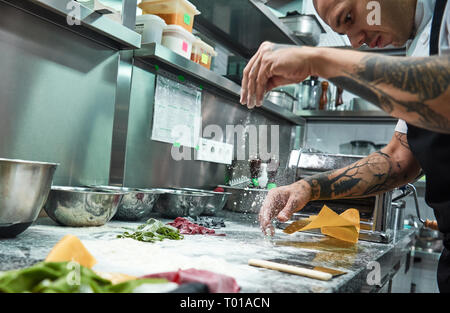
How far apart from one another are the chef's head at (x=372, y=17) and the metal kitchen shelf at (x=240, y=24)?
117 centimetres

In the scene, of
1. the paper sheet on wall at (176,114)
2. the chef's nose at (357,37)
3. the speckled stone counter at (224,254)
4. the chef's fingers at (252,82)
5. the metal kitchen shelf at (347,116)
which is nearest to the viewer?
the speckled stone counter at (224,254)

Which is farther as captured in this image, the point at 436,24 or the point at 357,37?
the point at 357,37

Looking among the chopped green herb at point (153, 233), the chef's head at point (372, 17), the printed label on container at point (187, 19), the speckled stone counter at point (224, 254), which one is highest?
the printed label on container at point (187, 19)

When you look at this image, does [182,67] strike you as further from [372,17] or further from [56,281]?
[56,281]

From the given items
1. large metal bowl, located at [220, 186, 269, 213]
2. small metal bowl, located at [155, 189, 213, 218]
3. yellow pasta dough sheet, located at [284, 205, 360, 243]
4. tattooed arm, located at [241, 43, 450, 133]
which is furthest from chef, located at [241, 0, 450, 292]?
large metal bowl, located at [220, 186, 269, 213]

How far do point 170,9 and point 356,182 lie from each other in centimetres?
115

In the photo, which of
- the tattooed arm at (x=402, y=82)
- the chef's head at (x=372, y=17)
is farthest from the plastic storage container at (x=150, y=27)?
the tattooed arm at (x=402, y=82)

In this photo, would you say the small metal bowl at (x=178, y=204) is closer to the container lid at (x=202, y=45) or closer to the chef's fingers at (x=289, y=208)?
the chef's fingers at (x=289, y=208)

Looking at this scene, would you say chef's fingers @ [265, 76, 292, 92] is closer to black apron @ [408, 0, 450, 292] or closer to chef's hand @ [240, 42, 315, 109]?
chef's hand @ [240, 42, 315, 109]

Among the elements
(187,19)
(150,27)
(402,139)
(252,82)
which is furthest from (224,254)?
(187,19)

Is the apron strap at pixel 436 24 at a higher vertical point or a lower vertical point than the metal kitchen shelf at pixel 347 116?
lower

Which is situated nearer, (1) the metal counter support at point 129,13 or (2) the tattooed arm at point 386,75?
(2) the tattooed arm at point 386,75

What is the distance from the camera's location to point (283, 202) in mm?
Answer: 1383

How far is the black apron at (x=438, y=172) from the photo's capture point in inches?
40.2
